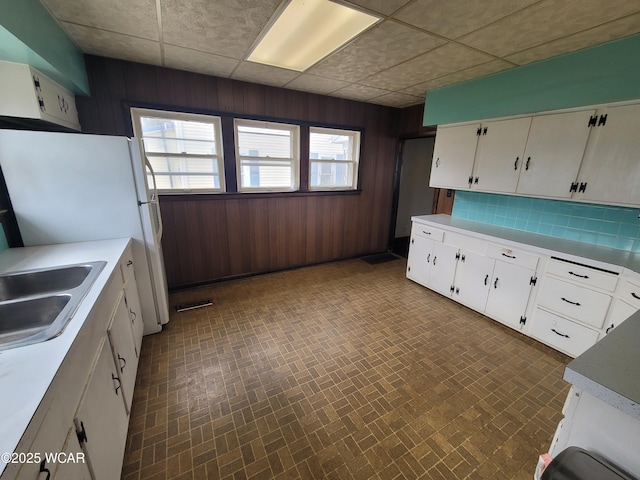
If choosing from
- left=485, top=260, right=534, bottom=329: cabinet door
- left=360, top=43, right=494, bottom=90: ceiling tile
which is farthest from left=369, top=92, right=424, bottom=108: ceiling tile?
left=485, top=260, right=534, bottom=329: cabinet door

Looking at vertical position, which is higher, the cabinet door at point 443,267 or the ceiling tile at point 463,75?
the ceiling tile at point 463,75

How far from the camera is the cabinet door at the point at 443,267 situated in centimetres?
322

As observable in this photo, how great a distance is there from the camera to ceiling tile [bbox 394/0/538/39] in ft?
5.37

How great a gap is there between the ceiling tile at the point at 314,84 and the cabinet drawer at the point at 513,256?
8.59 feet

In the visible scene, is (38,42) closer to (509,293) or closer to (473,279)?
(473,279)

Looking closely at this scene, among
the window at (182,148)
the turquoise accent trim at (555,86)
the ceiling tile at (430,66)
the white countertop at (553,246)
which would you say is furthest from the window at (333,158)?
the white countertop at (553,246)

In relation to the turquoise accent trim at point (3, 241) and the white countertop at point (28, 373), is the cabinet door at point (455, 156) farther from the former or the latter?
the turquoise accent trim at point (3, 241)

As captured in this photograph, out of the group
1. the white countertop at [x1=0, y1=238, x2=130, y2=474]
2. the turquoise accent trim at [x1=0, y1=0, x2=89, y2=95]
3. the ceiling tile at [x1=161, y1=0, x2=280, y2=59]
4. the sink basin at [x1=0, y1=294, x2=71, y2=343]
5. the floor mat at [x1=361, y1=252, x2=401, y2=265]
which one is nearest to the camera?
the white countertop at [x1=0, y1=238, x2=130, y2=474]

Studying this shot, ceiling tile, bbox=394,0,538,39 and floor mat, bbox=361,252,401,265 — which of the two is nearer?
ceiling tile, bbox=394,0,538,39

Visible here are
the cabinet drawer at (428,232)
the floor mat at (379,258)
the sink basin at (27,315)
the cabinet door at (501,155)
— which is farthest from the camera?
the floor mat at (379,258)

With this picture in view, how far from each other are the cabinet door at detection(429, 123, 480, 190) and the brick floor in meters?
1.64

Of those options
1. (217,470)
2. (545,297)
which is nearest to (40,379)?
(217,470)

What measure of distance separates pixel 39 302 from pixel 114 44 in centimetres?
231

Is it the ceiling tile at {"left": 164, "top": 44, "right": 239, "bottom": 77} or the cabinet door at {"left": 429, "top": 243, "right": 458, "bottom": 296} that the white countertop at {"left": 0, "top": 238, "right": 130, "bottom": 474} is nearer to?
the ceiling tile at {"left": 164, "top": 44, "right": 239, "bottom": 77}
